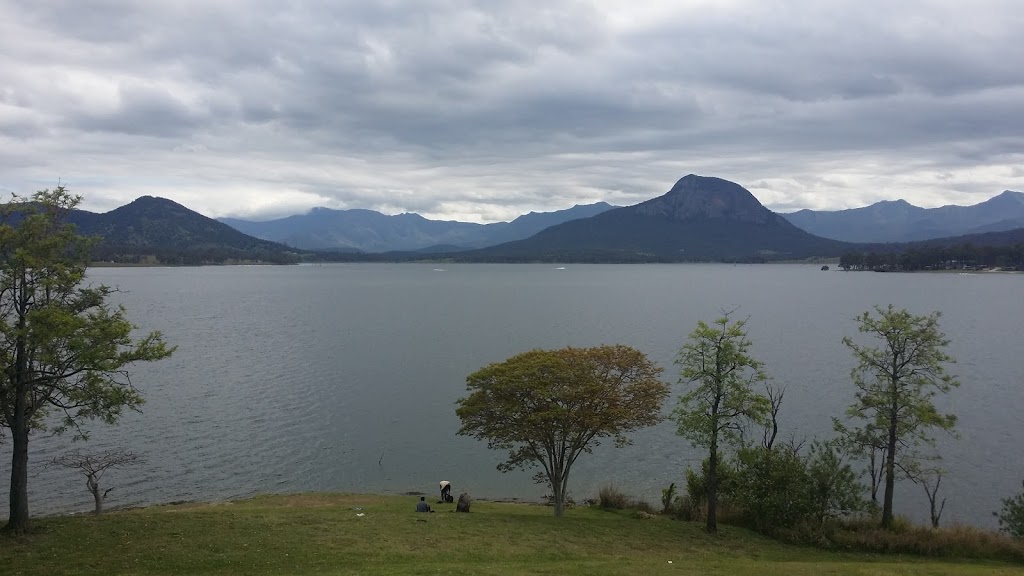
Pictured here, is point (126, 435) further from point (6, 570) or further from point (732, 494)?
point (732, 494)

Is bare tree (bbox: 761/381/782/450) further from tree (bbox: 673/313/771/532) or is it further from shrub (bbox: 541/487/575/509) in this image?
shrub (bbox: 541/487/575/509)

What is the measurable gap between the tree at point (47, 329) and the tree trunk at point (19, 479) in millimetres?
33

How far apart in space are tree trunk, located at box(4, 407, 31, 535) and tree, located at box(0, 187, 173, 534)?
0.11ft

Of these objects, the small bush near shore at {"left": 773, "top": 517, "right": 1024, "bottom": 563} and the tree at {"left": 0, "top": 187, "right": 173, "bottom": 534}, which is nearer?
the tree at {"left": 0, "top": 187, "right": 173, "bottom": 534}

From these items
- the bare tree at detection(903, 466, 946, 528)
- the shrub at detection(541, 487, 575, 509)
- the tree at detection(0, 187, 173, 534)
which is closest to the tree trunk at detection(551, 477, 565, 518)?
A: the shrub at detection(541, 487, 575, 509)

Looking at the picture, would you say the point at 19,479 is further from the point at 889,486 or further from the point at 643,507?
the point at 889,486

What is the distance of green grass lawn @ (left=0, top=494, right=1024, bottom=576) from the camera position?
2269cm

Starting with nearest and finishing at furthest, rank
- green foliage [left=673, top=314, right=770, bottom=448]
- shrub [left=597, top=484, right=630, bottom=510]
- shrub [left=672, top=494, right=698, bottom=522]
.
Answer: green foliage [left=673, top=314, right=770, bottom=448] < shrub [left=672, top=494, right=698, bottom=522] < shrub [left=597, top=484, right=630, bottom=510]


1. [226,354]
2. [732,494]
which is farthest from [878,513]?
[226,354]

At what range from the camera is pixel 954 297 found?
175625 millimetres

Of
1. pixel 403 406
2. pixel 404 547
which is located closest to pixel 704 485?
pixel 404 547

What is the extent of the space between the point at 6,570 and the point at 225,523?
829cm

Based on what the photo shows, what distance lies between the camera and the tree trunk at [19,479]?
83.1ft

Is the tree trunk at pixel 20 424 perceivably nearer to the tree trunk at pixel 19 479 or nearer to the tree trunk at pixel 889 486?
the tree trunk at pixel 19 479
